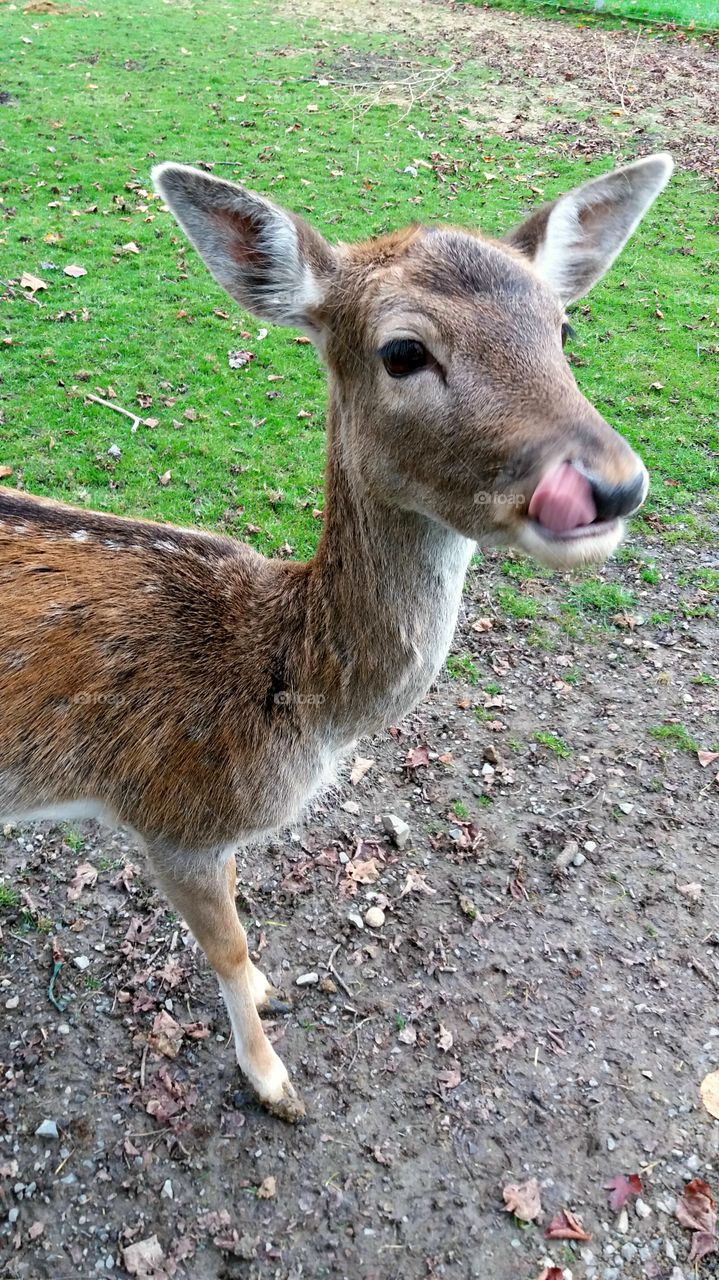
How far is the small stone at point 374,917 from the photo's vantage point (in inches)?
142

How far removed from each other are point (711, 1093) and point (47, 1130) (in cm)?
259

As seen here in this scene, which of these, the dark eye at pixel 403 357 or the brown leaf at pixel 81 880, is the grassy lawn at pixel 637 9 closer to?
the dark eye at pixel 403 357

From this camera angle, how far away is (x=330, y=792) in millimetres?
4160

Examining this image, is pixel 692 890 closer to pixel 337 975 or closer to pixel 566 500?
pixel 337 975

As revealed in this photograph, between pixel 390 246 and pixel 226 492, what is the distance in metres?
3.57

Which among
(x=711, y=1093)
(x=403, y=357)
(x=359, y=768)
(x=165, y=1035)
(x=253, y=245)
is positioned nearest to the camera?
(x=403, y=357)

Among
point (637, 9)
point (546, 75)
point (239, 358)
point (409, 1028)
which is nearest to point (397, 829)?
point (409, 1028)

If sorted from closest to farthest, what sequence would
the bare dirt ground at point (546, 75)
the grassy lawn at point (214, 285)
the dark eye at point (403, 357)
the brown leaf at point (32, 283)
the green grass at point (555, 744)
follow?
the dark eye at point (403, 357)
the green grass at point (555, 744)
the grassy lawn at point (214, 285)
the brown leaf at point (32, 283)
the bare dirt ground at point (546, 75)

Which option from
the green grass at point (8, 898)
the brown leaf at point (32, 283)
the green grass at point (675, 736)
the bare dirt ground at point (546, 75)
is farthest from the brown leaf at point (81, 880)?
the bare dirt ground at point (546, 75)

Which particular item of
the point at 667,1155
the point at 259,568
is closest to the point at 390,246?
the point at 259,568

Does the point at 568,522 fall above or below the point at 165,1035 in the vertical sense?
above

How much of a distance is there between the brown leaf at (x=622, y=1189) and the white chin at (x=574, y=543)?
95.2 inches

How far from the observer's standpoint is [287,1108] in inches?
117

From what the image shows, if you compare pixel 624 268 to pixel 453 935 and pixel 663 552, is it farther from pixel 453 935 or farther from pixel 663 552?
pixel 453 935
